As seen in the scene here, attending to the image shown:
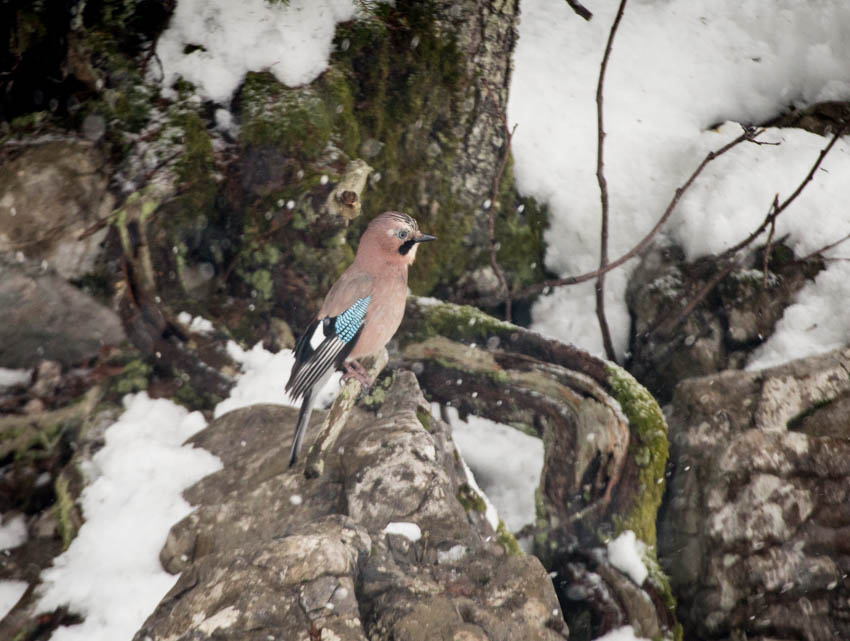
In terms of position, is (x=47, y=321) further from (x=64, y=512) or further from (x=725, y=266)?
(x=725, y=266)

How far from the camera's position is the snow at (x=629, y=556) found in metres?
3.09

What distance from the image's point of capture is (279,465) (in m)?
2.96

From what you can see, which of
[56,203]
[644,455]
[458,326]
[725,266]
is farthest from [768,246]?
[56,203]

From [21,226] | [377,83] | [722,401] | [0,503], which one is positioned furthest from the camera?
[377,83]

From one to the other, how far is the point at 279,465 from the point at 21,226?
1.72 metres

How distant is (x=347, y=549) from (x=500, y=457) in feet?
5.43

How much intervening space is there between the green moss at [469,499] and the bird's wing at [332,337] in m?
0.83

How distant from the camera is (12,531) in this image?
2.84 meters

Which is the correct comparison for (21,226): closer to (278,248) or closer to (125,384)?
(125,384)

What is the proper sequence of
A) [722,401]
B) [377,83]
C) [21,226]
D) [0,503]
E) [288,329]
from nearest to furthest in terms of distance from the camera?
1. [0,503]
2. [21,226]
3. [722,401]
4. [288,329]
5. [377,83]

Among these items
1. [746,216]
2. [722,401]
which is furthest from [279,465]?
[746,216]

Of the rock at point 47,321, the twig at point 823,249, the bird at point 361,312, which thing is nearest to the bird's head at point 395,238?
the bird at point 361,312

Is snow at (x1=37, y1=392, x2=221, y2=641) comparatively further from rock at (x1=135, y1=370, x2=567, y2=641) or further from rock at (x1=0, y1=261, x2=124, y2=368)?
rock at (x1=0, y1=261, x2=124, y2=368)

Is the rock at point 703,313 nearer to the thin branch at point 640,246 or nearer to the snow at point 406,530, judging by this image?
the thin branch at point 640,246
